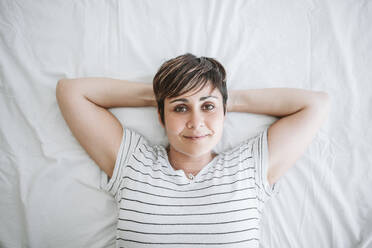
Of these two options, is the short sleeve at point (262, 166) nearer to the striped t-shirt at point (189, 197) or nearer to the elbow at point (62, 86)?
the striped t-shirt at point (189, 197)

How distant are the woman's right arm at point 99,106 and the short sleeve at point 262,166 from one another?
1.48 ft

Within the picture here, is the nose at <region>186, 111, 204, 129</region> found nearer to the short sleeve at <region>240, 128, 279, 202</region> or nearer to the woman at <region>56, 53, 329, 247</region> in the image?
the woman at <region>56, 53, 329, 247</region>

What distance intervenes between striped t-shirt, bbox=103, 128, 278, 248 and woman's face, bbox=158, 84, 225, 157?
5.3 inches

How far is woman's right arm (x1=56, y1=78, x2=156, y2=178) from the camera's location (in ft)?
3.05

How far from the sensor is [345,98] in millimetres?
1024

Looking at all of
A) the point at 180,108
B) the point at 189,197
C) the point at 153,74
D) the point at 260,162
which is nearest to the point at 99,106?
the point at 153,74

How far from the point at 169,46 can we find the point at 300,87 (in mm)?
591

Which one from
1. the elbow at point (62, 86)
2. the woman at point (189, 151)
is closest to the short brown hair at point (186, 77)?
the woman at point (189, 151)

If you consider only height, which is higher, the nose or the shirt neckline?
the nose

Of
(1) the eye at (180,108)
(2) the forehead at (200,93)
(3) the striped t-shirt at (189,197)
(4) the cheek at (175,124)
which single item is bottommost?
(3) the striped t-shirt at (189,197)

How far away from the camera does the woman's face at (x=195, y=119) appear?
83cm

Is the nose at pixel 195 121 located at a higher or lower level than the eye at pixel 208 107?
lower

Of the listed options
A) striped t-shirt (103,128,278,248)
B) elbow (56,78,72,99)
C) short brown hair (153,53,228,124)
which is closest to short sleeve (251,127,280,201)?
striped t-shirt (103,128,278,248)

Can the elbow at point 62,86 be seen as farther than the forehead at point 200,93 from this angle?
Yes
